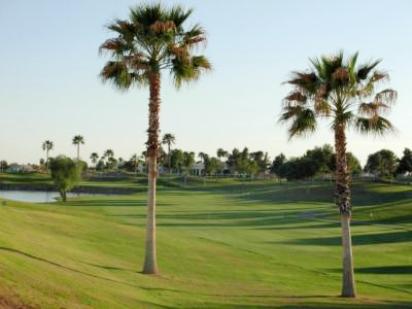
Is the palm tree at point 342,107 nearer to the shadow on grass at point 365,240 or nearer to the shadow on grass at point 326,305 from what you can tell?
the shadow on grass at point 326,305

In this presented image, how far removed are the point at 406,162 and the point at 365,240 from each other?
117m

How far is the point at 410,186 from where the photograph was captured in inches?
4756

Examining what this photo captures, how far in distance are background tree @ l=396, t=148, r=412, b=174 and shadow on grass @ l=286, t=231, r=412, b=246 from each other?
110611 millimetres

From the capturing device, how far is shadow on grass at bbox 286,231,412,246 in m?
45.1

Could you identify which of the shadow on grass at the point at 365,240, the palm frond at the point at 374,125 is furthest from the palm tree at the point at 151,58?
the shadow on grass at the point at 365,240

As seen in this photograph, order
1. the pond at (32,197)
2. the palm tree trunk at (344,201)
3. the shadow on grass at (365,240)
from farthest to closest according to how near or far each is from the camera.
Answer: the pond at (32,197) → the shadow on grass at (365,240) → the palm tree trunk at (344,201)

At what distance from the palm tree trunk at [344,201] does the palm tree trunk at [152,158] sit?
6964 mm

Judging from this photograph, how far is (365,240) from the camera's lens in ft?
156

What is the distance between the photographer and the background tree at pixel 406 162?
156875mm

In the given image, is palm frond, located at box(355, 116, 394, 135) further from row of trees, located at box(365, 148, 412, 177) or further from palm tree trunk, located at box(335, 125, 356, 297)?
row of trees, located at box(365, 148, 412, 177)

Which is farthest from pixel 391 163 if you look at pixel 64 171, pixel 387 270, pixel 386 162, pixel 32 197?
pixel 387 270

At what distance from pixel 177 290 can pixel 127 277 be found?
2253 mm

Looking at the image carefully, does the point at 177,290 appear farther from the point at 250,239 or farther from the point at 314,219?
the point at 314,219

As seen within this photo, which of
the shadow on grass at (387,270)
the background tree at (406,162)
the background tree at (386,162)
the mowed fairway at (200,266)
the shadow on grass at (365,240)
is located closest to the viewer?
the mowed fairway at (200,266)
